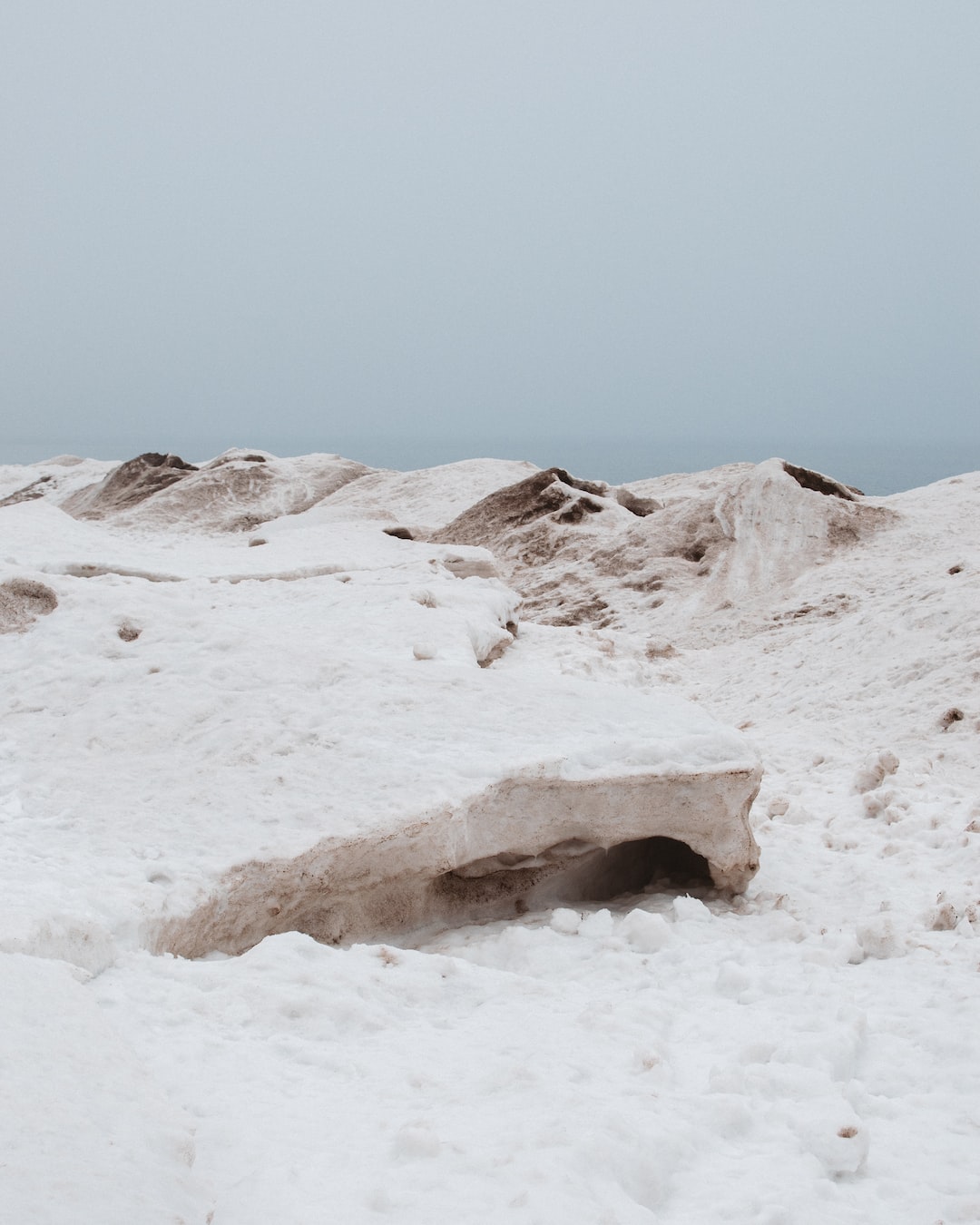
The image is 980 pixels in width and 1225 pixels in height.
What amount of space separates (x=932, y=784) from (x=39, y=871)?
5.10 m

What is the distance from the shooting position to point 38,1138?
2.29 meters

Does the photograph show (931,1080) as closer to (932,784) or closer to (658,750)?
(658,750)

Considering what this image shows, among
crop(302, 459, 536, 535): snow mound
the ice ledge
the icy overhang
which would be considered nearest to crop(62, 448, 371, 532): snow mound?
crop(302, 459, 536, 535): snow mound

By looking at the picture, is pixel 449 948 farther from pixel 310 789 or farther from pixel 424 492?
pixel 424 492

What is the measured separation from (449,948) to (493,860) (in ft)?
1.73

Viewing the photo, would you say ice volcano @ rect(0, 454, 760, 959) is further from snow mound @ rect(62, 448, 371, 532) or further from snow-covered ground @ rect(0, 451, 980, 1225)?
snow mound @ rect(62, 448, 371, 532)

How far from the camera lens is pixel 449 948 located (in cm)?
441

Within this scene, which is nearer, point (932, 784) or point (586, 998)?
point (586, 998)

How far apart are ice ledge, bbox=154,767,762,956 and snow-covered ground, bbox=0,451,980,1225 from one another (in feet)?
0.19

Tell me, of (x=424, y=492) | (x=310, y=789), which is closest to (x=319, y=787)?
(x=310, y=789)

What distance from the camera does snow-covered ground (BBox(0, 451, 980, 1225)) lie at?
8.42 feet

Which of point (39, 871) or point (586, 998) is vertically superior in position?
point (39, 871)

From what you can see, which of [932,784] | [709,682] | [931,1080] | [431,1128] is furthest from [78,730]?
[709,682]

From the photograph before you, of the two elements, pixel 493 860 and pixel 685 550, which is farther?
pixel 685 550
